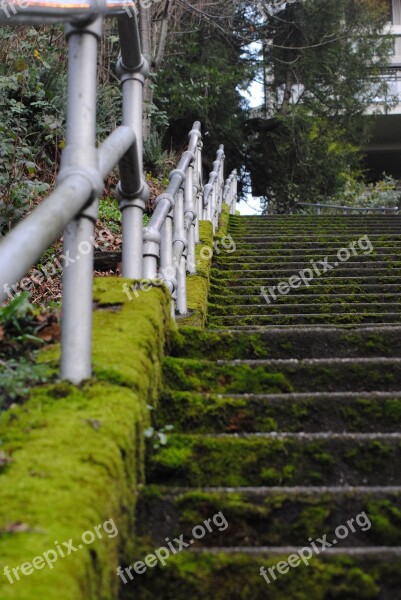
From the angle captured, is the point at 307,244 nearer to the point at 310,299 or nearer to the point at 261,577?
the point at 310,299

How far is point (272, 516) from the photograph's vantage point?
7.04 feet

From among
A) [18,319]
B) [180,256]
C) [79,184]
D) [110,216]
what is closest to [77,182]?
[79,184]

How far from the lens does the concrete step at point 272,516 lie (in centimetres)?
211

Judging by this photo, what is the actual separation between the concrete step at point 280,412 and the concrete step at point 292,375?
18 cm

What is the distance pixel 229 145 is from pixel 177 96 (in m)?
2.67

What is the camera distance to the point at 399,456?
2477 mm

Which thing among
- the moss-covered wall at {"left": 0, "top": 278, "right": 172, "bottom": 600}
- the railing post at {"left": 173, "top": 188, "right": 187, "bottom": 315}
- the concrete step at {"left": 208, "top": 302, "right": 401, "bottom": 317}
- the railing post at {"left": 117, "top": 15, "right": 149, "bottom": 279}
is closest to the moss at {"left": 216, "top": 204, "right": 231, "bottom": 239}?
the concrete step at {"left": 208, "top": 302, "right": 401, "bottom": 317}

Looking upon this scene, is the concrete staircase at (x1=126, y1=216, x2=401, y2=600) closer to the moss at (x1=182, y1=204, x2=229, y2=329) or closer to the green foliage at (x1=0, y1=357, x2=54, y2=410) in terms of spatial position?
the green foliage at (x1=0, y1=357, x2=54, y2=410)

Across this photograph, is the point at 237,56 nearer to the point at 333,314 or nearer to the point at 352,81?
the point at 352,81

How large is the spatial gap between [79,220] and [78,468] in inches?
30.4

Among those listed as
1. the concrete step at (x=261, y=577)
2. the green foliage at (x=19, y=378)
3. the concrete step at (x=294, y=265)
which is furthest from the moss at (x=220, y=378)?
the concrete step at (x=294, y=265)

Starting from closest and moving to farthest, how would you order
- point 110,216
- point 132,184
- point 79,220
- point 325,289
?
point 79,220 → point 132,184 → point 325,289 → point 110,216

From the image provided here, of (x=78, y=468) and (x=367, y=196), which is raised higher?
(x=367, y=196)

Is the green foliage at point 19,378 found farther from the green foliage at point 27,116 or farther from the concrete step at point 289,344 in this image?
the green foliage at point 27,116
